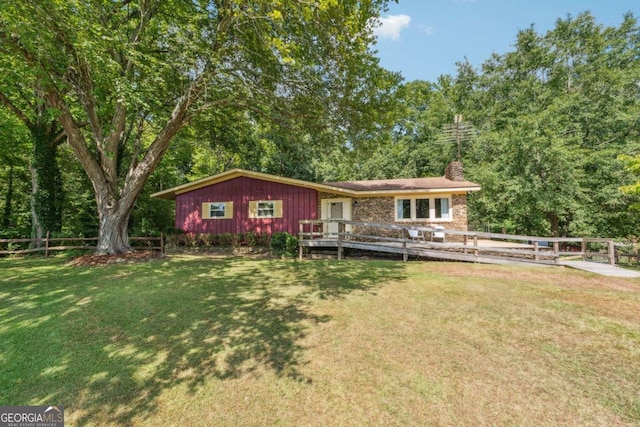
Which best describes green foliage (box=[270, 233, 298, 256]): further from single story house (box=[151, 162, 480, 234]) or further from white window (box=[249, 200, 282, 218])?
white window (box=[249, 200, 282, 218])

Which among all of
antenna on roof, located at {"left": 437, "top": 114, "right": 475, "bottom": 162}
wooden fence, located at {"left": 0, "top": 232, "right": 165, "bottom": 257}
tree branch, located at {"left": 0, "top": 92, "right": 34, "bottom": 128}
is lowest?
wooden fence, located at {"left": 0, "top": 232, "right": 165, "bottom": 257}

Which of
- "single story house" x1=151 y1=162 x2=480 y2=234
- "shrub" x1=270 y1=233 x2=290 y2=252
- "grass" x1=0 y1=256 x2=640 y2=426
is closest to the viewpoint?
"grass" x1=0 y1=256 x2=640 y2=426

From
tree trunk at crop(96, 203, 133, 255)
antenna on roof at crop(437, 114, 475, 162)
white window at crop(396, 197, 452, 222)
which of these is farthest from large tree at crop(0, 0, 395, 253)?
antenna on roof at crop(437, 114, 475, 162)

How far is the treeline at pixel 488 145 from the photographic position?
45.0 feet

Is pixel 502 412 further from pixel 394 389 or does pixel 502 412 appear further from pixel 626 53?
pixel 626 53

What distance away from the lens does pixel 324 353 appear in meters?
3.71

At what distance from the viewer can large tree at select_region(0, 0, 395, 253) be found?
7.27 metres

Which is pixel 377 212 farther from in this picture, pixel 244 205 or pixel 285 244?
pixel 244 205

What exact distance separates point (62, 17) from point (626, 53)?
122ft

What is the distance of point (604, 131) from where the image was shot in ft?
64.1

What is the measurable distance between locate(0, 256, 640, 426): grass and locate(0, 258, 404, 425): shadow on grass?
0.02 meters

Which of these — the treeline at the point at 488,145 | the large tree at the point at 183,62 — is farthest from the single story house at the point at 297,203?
the large tree at the point at 183,62

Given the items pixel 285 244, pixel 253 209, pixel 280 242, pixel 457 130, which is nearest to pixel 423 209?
pixel 285 244

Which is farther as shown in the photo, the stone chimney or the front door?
the stone chimney
